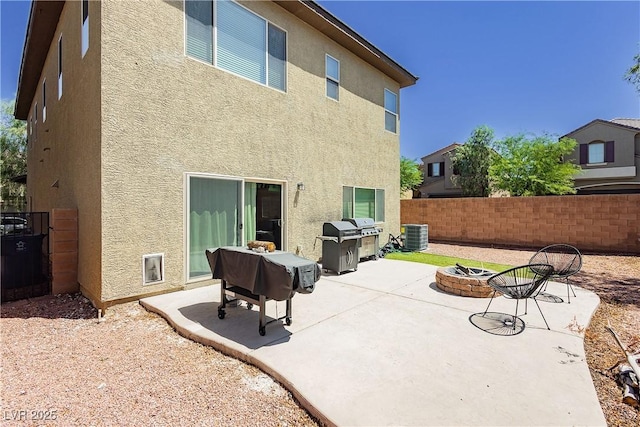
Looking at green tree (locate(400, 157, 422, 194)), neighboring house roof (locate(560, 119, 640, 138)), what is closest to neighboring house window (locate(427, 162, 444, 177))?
green tree (locate(400, 157, 422, 194))

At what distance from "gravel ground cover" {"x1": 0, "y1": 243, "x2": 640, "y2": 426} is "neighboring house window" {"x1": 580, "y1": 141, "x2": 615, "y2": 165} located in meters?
27.2

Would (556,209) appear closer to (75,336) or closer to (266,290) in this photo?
(266,290)

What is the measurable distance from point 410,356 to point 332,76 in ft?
29.1

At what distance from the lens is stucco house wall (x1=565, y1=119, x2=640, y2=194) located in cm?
2412

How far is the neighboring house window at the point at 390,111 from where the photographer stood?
12.5 m

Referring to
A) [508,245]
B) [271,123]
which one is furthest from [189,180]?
[508,245]

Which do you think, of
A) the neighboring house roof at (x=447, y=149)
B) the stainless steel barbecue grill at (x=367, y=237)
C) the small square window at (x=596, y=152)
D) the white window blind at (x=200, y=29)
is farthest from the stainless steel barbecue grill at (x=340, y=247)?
the small square window at (x=596, y=152)

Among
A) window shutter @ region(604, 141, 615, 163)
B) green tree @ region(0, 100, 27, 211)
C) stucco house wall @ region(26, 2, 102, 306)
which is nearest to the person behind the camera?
stucco house wall @ region(26, 2, 102, 306)

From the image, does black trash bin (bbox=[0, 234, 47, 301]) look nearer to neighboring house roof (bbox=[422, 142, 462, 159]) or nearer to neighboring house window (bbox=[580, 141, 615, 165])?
neighboring house roof (bbox=[422, 142, 462, 159])

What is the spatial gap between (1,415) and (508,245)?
1627cm

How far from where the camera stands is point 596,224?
12.1 m

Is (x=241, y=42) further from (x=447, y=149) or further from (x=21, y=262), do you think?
(x=447, y=149)

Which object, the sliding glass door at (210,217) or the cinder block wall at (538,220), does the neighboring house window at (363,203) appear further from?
the cinder block wall at (538,220)

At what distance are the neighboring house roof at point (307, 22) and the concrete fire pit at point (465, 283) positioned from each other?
7.75 meters
